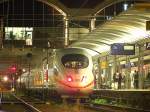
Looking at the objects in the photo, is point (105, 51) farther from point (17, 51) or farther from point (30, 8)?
point (30, 8)

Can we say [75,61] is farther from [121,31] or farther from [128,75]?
[128,75]

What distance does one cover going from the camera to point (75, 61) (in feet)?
103

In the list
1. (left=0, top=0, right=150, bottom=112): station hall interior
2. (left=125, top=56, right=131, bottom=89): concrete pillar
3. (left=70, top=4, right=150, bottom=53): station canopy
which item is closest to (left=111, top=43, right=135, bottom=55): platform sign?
(left=0, top=0, right=150, bottom=112): station hall interior

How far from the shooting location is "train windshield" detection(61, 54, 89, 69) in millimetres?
31203

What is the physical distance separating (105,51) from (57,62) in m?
6.58

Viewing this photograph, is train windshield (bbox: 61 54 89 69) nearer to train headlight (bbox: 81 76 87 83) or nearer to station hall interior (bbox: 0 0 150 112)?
station hall interior (bbox: 0 0 150 112)

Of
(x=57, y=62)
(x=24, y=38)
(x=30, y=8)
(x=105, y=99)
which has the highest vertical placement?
(x=30, y=8)

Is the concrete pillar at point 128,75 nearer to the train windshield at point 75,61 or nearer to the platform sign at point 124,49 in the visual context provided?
the platform sign at point 124,49

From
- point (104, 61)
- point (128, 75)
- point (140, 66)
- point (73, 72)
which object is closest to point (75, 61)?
point (73, 72)

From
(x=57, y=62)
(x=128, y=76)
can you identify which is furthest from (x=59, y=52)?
(x=128, y=76)

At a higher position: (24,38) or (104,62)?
(24,38)

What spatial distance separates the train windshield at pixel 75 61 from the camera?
3120 centimetres

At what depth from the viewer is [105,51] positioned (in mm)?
37031

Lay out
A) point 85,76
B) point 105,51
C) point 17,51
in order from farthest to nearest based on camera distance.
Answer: point 17,51 < point 105,51 < point 85,76
